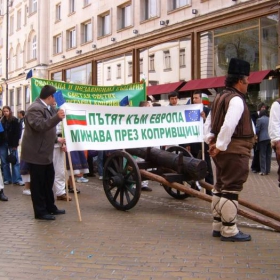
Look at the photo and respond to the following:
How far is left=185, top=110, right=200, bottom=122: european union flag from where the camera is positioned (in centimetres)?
762

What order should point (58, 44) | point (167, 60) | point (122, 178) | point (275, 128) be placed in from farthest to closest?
point (58, 44) → point (167, 60) → point (122, 178) → point (275, 128)

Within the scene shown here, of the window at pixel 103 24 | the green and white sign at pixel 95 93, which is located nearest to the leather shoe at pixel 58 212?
the green and white sign at pixel 95 93

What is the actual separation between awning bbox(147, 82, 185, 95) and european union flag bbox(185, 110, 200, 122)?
15642 millimetres

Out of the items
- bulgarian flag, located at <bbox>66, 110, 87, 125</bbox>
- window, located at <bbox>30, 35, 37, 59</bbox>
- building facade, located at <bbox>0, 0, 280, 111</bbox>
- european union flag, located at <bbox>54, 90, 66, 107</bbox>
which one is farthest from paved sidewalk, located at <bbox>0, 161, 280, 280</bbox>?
window, located at <bbox>30, 35, 37, 59</bbox>

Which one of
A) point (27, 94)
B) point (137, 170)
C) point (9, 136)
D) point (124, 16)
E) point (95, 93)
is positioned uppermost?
point (124, 16)

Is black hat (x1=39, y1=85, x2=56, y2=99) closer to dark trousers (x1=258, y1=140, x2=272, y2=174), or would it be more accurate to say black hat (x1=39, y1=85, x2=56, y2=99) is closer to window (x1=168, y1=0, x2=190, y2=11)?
dark trousers (x1=258, y1=140, x2=272, y2=174)

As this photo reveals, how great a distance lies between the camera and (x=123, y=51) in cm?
2784

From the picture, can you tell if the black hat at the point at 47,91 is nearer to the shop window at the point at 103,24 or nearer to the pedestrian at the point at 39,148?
Result: the pedestrian at the point at 39,148

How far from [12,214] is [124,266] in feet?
10.1

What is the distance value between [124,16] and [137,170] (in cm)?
2310

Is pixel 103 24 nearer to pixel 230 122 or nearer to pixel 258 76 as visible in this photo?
pixel 258 76

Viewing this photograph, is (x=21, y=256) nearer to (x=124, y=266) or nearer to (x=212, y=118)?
(x=124, y=266)

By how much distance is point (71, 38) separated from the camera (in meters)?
34.2

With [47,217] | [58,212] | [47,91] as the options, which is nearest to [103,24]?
[47,91]
